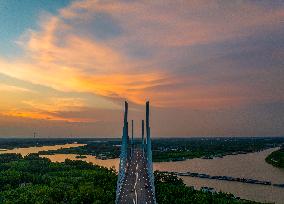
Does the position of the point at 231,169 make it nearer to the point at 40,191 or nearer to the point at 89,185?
the point at 89,185

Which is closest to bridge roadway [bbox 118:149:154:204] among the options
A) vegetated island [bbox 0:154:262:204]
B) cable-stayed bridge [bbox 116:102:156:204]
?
cable-stayed bridge [bbox 116:102:156:204]

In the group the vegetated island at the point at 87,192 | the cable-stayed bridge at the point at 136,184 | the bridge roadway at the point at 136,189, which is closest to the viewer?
the bridge roadway at the point at 136,189

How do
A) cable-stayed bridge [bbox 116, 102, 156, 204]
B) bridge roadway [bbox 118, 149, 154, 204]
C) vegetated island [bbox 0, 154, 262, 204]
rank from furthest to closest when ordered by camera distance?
vegetated island [bbox 0, 154, 262, 204]
cable-stayed bridge [bbox 116, 102, 156, 204]
bridge roadway [bbox 118, 149, 154, 204]

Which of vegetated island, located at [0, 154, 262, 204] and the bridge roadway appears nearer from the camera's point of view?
the bridge roadway

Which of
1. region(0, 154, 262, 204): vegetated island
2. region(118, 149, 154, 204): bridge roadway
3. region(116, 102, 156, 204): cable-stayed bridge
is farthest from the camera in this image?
region(0, 154, 262, 204): vegetated island

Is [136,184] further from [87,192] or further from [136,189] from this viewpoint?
[87,192]

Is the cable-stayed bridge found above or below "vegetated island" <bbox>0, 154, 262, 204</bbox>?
above

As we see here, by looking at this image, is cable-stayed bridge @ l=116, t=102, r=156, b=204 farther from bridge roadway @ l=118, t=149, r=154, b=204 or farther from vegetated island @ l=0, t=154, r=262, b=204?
vegetated island @ l=0, t=154, r=262, b=204

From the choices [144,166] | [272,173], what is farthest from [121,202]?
[272,173]

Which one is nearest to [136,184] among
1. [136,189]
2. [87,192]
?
[136,189]

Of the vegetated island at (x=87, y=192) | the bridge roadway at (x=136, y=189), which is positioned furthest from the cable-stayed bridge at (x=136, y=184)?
the vegetated island at (x=87, y=192)

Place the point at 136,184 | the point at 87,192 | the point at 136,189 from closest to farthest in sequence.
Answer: the point at 136,189, the point at 87,192, the point at 136,184

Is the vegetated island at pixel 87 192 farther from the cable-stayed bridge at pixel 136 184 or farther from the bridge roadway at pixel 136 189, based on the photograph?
the bridge roadway at pixel 136 189
